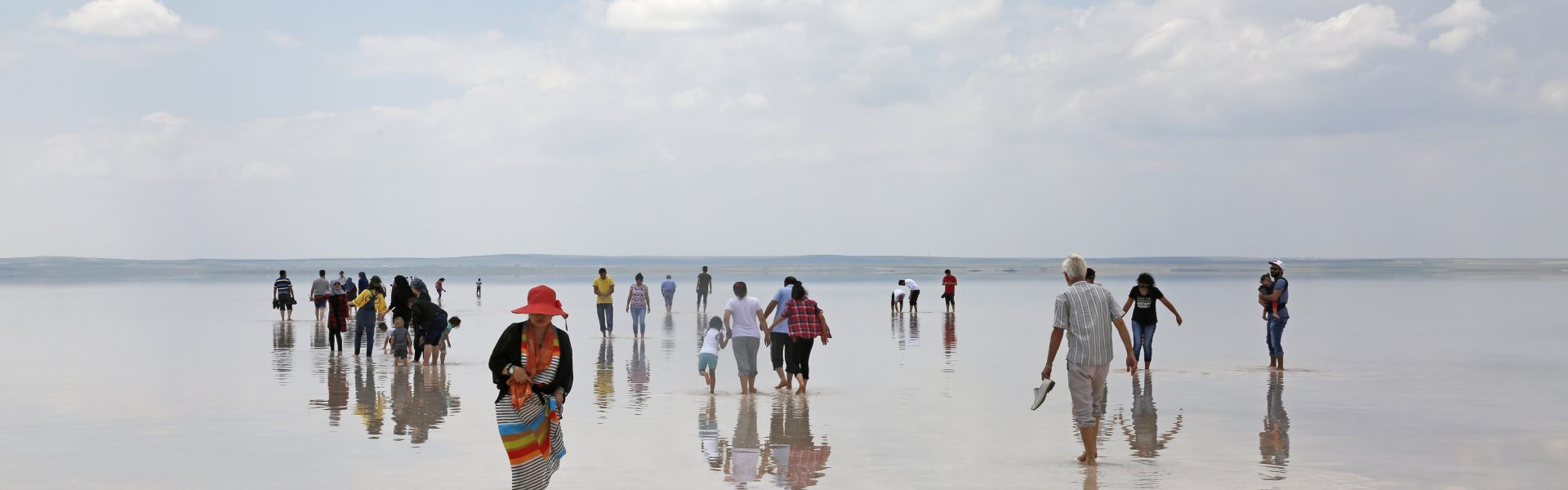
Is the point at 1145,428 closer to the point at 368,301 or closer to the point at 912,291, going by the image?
the point at 368,301

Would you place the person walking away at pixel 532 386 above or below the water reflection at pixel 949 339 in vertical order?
above

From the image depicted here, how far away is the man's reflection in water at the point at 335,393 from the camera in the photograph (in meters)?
13.2

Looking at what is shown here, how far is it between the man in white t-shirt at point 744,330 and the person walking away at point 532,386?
7466mm

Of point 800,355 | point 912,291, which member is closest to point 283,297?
point 912,291

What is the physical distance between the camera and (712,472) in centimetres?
988

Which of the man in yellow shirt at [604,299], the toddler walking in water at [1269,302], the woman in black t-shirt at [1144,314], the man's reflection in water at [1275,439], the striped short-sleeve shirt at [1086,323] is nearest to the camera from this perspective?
the man's reflection in water at [1275,439]

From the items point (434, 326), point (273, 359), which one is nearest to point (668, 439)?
point (434, 326)

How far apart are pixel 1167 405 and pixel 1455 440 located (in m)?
3.02

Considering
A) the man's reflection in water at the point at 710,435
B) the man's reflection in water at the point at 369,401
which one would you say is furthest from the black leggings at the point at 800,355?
the man's reflection in water at the point at 369,401

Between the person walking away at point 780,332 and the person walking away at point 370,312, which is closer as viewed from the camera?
the person walking away at point 780,332

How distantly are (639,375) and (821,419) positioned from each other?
5.34 m

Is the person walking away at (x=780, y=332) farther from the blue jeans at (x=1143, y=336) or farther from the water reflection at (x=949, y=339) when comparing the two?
the blue jeans at (x=1143, y=336)

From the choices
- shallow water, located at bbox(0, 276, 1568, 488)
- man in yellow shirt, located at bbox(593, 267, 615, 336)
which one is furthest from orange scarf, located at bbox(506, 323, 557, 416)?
man in yellow shirt, located at bbox(593, 267, 615, 336)

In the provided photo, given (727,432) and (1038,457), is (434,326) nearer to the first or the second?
(727,432)
